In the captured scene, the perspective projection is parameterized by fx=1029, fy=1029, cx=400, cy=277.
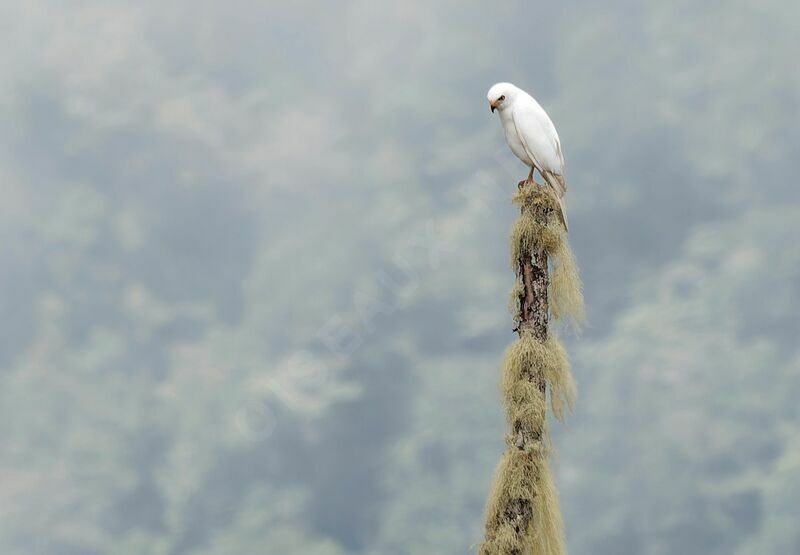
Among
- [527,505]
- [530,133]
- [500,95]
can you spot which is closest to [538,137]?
[530,133]

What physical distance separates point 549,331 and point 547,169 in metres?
0.86

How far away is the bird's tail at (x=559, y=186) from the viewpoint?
5.35m

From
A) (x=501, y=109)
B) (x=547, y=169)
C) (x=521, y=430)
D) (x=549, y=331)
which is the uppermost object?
(x=501, y=109)

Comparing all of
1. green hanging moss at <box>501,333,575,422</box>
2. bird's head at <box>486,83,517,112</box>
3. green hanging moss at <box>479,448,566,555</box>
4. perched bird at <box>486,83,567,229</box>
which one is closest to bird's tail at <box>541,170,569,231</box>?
perched bird at <box>486,83,567,229</box>

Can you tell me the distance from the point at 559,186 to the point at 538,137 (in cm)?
28

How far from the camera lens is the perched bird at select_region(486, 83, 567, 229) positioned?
17.8 feet

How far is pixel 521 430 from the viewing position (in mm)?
5062

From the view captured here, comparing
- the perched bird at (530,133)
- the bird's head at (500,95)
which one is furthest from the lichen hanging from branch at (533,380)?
the bird's head at (500,95)

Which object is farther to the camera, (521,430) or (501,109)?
(501,109)

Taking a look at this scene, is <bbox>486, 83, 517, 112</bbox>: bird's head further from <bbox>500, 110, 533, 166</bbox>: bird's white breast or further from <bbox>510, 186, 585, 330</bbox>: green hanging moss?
<bbox>510, 186, 585, 330</bbox>: green hanging moss

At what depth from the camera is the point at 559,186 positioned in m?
5.47

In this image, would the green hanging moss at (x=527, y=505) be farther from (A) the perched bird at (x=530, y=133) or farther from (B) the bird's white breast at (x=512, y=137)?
(B) the bird's white breast at (x=512, y=137)

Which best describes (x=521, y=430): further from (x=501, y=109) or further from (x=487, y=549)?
(x=501, y=109)

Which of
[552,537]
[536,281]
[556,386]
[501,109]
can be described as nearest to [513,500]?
[552,537]
